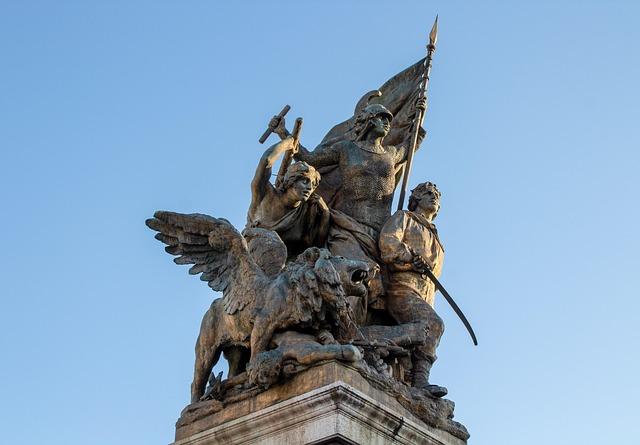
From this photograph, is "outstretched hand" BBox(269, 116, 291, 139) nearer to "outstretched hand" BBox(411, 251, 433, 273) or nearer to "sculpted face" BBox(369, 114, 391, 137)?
"sculpted face" BBox(369, 114, 391, 137)

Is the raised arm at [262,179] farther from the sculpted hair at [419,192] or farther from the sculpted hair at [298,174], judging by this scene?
the sculpted hair at [419,192]

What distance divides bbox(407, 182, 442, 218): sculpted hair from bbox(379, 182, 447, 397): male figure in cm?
15

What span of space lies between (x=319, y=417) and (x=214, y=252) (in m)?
2.72

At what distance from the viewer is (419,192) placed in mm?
15734

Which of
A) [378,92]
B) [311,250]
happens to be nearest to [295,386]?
[311,250]

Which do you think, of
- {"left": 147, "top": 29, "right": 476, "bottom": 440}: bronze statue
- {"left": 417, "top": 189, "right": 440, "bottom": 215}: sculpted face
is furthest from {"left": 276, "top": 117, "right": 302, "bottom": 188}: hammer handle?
{"left": 417, "top": 189, "right": 440, "bottom": 215}: sculpted face

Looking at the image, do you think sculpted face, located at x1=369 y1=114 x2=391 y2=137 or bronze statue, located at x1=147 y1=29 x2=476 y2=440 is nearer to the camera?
bronze statue, located at x1=147 y1=29 x2=476 y2=440

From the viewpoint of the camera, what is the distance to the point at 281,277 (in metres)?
13.0

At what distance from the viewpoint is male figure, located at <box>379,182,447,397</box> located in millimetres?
14164

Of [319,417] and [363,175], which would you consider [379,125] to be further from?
[319,417]

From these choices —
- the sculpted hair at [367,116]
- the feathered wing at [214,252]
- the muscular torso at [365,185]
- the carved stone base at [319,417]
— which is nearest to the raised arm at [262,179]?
the muscular torso at [365,185]

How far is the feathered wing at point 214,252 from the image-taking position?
1322 cm

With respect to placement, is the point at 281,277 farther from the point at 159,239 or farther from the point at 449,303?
the point at 449,303

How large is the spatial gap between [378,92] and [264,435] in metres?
6.48
